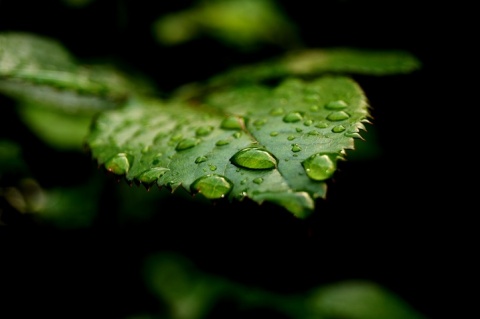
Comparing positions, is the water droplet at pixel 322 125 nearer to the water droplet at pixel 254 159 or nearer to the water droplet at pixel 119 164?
the water droplet at pixel 254 159

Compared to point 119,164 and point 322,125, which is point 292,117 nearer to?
point 322,125

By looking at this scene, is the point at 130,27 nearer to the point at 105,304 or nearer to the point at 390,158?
the point at 105,304

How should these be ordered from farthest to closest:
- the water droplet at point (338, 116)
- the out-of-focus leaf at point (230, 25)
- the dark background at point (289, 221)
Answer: the out-of-focus leaf at point (230, 25)
the dark background at point (289, 221)
the water droplet at point (338, 116)

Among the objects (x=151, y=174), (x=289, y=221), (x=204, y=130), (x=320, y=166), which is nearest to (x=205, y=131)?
(x=204, y=130)

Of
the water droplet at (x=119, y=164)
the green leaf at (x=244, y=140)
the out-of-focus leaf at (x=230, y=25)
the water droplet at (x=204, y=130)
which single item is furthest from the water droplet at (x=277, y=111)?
the out-of-focus leaf at (x=230, y=25)

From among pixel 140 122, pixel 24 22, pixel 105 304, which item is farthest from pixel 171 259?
pixel 24 22

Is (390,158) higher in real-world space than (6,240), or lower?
higher

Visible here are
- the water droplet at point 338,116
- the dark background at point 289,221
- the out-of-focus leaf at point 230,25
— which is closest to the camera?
the water droplet at point 338,116
